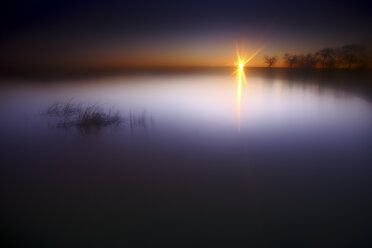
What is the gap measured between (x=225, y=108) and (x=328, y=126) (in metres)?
4.58

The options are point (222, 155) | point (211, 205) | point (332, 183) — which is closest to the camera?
point (211, 205)

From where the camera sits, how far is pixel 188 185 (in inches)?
140

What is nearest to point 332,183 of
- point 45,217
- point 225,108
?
point 45,217

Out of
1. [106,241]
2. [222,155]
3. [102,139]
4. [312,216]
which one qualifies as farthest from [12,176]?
[312,216]

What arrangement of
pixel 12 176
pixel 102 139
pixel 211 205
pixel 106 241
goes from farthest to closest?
pixel 102 139
pixel 12 176
pixel 211 205
pixel 106 241

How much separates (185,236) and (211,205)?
676 millimetres

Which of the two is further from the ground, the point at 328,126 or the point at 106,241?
the point at 328,126

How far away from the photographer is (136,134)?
6.12 meters

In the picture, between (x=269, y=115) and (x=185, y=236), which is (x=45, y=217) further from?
(x=269, y=115)

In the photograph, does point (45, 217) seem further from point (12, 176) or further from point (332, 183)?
point (332, 183)

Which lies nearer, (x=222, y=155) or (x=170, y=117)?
(x=222, y=155)

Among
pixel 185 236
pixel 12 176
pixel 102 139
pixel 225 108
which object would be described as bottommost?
pixel 185 236

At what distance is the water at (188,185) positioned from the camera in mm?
2482

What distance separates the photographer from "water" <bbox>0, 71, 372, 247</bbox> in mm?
2482
